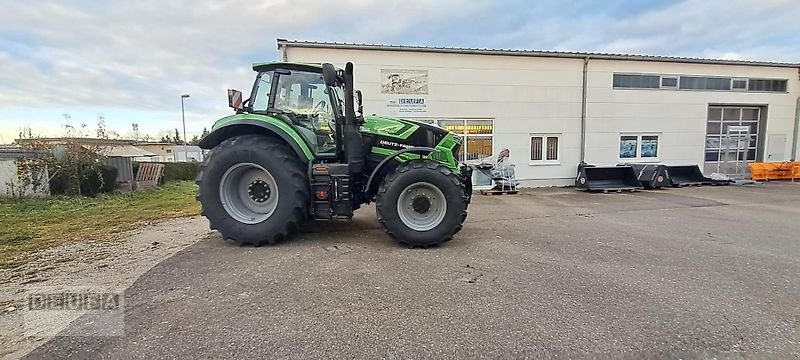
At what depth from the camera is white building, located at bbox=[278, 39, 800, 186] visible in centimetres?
1201

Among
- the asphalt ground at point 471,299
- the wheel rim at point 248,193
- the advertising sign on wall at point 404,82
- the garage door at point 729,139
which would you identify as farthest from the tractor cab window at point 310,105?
the garage door at point 729,139

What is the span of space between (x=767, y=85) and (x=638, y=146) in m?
6.69

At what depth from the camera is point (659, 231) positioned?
6.30 metres

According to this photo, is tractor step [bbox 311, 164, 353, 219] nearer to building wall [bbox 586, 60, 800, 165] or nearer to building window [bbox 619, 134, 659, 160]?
building wall [bbox 586, 60, 800, 165]

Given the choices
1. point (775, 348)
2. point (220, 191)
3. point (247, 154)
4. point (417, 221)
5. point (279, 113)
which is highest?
point (279, 113)

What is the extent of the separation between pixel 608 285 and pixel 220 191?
5022 millimetres

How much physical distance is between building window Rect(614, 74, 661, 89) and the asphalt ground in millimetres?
8928

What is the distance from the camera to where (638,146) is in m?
13.9

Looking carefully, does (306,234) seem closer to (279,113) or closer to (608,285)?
(279,113)

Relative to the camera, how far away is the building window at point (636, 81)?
13.5 metres

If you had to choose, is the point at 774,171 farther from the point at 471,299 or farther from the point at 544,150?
the point at 471,299

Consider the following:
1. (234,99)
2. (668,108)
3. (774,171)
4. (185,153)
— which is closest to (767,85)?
(774,171)

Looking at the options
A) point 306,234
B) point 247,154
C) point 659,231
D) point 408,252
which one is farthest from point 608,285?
point 247,154

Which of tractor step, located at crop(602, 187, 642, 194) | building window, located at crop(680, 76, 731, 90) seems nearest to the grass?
tractor step, located at crop(602, 187, 642, 194)
